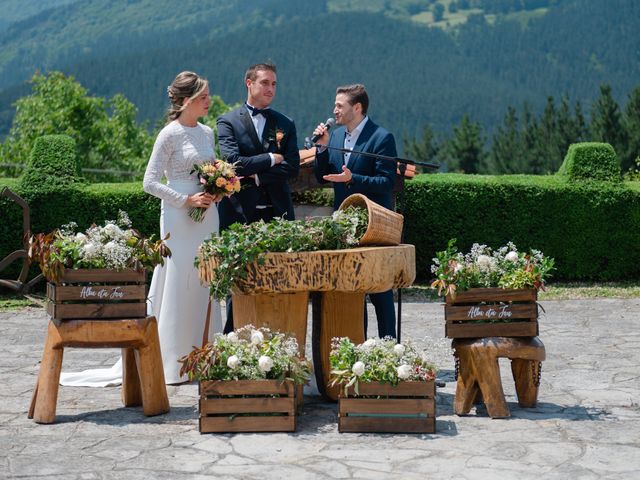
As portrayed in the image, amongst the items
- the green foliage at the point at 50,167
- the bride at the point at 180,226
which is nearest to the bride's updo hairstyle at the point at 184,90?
the bride at the point at 180,226

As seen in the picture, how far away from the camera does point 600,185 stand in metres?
14.7

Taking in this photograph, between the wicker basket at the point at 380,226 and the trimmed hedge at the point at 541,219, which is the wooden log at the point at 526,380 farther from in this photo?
the trimmed hedge at the point at 541,219

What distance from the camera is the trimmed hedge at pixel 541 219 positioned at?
14594 millimetres

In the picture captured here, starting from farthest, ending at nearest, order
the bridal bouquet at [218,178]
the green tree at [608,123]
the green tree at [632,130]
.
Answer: the green tree at [608,123], the green tree at [632,130], the bridal bouquet at [218,178]

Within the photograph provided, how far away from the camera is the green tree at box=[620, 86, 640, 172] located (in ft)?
134

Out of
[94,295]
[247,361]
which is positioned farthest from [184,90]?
[247,361]

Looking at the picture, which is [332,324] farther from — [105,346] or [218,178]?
[105,346]

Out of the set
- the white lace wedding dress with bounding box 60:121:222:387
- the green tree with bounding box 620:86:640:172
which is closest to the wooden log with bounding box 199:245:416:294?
the white lace wedding dress with bounding box 60:121:222:387

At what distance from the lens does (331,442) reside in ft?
19.0

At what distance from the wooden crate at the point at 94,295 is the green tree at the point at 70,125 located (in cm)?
4966

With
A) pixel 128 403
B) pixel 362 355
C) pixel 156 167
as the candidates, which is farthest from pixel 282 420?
pixel 156 167

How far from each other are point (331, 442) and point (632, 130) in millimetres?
38332

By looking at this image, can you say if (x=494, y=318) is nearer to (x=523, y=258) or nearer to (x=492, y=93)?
(x=523, y=258)

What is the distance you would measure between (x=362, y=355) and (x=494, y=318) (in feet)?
3.05
